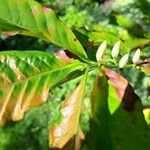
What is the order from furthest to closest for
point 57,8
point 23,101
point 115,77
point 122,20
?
point 57,8, point 122,20, point 115,77, point 23,101

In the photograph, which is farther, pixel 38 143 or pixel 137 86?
pixel 137 86

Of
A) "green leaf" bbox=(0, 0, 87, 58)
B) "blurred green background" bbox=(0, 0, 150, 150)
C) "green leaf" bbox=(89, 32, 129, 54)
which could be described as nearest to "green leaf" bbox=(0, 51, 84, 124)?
"green leaf" bbox=(0, 0, 87, 58)

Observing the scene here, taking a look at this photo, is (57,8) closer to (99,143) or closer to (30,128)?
(30,128)

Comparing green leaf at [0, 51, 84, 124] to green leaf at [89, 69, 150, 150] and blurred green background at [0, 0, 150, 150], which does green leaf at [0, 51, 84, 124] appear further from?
blurred green background at [0, 0, 150, 150]

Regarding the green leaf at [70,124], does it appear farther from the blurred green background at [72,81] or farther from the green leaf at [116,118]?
the blurred green background at [72,81]

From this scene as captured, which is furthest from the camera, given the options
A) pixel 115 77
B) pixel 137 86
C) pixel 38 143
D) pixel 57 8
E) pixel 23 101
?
pixel 57 8

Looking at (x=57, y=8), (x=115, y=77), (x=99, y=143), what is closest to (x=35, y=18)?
(x=115, y=77)
